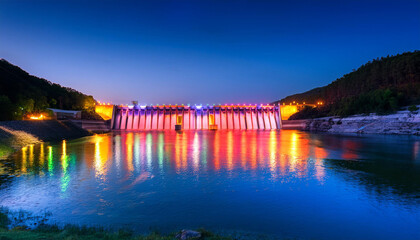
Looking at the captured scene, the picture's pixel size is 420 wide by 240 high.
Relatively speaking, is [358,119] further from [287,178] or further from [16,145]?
[16,145]

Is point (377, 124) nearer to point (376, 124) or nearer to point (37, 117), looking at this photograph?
point (376, 124)

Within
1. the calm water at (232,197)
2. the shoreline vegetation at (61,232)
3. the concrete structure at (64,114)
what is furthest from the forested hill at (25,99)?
the shoreline vegetation at (61,232)

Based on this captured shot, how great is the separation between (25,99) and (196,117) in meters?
47.4

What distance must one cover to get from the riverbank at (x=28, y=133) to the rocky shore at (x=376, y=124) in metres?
52.8

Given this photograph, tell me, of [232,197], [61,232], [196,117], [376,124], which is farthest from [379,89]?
[61,232]

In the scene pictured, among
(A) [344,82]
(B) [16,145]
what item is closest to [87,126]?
(B) [16,145]

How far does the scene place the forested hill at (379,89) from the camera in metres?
49.0

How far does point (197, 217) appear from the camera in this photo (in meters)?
6.66

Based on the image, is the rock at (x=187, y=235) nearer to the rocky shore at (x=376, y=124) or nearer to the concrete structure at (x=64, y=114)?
the rocky shore at (x=376, y=124)

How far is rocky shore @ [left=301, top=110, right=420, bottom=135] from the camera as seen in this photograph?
4170 cm

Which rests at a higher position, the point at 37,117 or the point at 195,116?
the point at 195,116

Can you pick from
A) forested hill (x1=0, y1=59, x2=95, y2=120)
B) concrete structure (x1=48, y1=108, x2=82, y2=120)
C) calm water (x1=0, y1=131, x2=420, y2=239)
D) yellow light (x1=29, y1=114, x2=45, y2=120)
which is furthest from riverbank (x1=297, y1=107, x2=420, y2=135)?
yellow light (x1=29, y1=114, x2=45, y2=120)

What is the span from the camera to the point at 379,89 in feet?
185

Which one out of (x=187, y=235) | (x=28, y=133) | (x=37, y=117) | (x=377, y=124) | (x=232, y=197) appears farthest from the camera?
(x=377, y=124)
